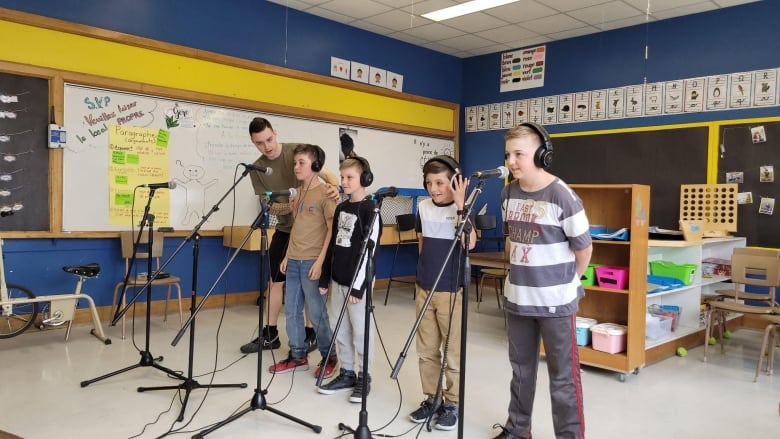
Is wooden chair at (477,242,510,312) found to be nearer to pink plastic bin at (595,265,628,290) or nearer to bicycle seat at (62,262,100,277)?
pink plastic bin at (595,265,628,290)

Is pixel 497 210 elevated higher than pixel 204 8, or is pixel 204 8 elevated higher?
pixel 204 8

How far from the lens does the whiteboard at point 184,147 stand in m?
4.47

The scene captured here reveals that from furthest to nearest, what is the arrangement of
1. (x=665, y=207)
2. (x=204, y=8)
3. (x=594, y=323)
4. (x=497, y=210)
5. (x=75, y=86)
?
(x=497, y=210) < (x=665, y=207) < (x=204, y=8) < (x=75, y=86) < (x=594, y=323)

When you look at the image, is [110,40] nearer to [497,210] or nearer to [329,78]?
[329,78]

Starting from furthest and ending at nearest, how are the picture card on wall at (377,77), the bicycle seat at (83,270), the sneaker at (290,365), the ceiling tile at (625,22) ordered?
the picture card on wall at (377,77) < the ceiling tile at (625,22) < the bicycle seat at (83,270) < the sneaker at (290,365)

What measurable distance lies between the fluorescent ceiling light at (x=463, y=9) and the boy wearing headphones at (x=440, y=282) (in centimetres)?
355

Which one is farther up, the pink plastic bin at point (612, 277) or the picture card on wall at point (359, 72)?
the picture card on wall at point (359, 72)

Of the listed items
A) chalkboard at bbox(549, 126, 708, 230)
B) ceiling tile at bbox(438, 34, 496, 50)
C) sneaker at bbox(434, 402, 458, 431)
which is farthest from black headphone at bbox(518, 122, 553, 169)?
ceiling tile at bbox(438, 34, 496, 50)

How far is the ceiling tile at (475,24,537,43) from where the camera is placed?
250 inches

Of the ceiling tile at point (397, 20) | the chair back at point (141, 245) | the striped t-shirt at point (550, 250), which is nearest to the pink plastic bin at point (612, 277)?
the striped t-shirt at point (550, 250)

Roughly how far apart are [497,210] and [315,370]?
449 centimetres

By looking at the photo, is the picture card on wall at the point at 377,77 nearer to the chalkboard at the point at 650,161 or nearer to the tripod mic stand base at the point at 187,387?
the chalkboard at the point at 650,161

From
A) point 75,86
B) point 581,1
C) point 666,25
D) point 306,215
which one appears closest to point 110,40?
point 75,86

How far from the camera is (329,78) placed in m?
6.14
